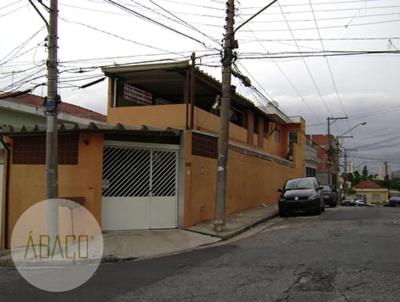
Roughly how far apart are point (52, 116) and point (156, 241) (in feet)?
13.4

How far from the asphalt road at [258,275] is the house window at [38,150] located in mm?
4267

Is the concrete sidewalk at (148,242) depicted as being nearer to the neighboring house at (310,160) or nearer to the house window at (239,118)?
the house window at (239,118)

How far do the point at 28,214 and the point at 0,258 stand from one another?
267 centimetres

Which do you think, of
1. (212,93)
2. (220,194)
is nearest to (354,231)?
(220,194)

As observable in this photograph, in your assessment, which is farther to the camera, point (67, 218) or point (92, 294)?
point (67, 218)

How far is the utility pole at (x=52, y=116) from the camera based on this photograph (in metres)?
13.0

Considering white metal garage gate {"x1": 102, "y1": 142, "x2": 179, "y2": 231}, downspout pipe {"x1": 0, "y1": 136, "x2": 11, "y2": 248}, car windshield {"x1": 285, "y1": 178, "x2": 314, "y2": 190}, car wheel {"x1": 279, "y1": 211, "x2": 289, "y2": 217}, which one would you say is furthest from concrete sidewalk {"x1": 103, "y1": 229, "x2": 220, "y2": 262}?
car windshield {"x1": 285, "y1": 178, "x2": 314, "y2": 190}

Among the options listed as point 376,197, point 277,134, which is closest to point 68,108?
point 277,134

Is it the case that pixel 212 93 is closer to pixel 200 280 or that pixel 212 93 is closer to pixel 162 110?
pixel 162 110

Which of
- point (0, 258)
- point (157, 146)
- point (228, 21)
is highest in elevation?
point (228, 21)

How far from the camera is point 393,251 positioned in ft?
37.2

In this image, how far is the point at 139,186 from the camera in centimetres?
1634

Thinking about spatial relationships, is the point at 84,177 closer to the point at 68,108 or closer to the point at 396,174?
the point at 68,108

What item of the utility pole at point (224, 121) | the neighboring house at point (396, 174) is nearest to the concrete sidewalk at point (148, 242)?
the utility pole at point (224, 121)
